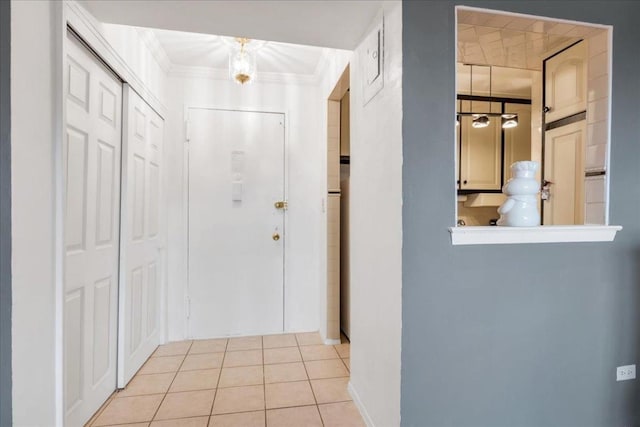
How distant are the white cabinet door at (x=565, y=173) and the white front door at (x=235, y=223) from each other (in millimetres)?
2113

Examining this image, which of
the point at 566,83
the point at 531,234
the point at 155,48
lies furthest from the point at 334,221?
the point at 155,48

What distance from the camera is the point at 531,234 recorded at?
1483 mm

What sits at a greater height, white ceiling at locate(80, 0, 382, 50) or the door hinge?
white ceiling at locate(80, 0, 382, 50)

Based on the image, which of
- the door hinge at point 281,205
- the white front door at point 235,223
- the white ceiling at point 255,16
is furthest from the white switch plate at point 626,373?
the door hinge at point 281,205

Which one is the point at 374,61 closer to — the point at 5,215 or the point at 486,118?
the point at 5,215

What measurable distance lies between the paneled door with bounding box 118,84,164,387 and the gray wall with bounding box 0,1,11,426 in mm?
962

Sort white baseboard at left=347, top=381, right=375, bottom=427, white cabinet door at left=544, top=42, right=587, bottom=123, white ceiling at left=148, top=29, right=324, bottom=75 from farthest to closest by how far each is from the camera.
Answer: white ceiling at left=148, top=29, right=324, bottom=75, white cabinet door at left=544, top=42, right=587, bottom=123, white baseboard at left=347, top=381, right=375, bottom=427

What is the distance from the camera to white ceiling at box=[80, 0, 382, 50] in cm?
157

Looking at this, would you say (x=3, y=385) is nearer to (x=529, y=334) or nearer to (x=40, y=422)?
(x=40, y=422)

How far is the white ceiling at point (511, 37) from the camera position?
156cm

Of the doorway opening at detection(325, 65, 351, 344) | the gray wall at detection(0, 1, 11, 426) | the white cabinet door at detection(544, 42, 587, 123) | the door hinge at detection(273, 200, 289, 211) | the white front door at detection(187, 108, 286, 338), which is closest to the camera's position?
the gray wall at detection(0, 1, 11, 426)

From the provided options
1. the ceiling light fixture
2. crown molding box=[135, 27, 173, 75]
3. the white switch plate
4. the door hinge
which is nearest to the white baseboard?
the white switch plate

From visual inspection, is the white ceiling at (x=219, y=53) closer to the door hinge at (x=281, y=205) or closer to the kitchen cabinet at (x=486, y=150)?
the door hinge at (x=281, y=205)

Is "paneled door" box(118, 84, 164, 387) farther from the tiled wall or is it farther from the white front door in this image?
the tiled wall
